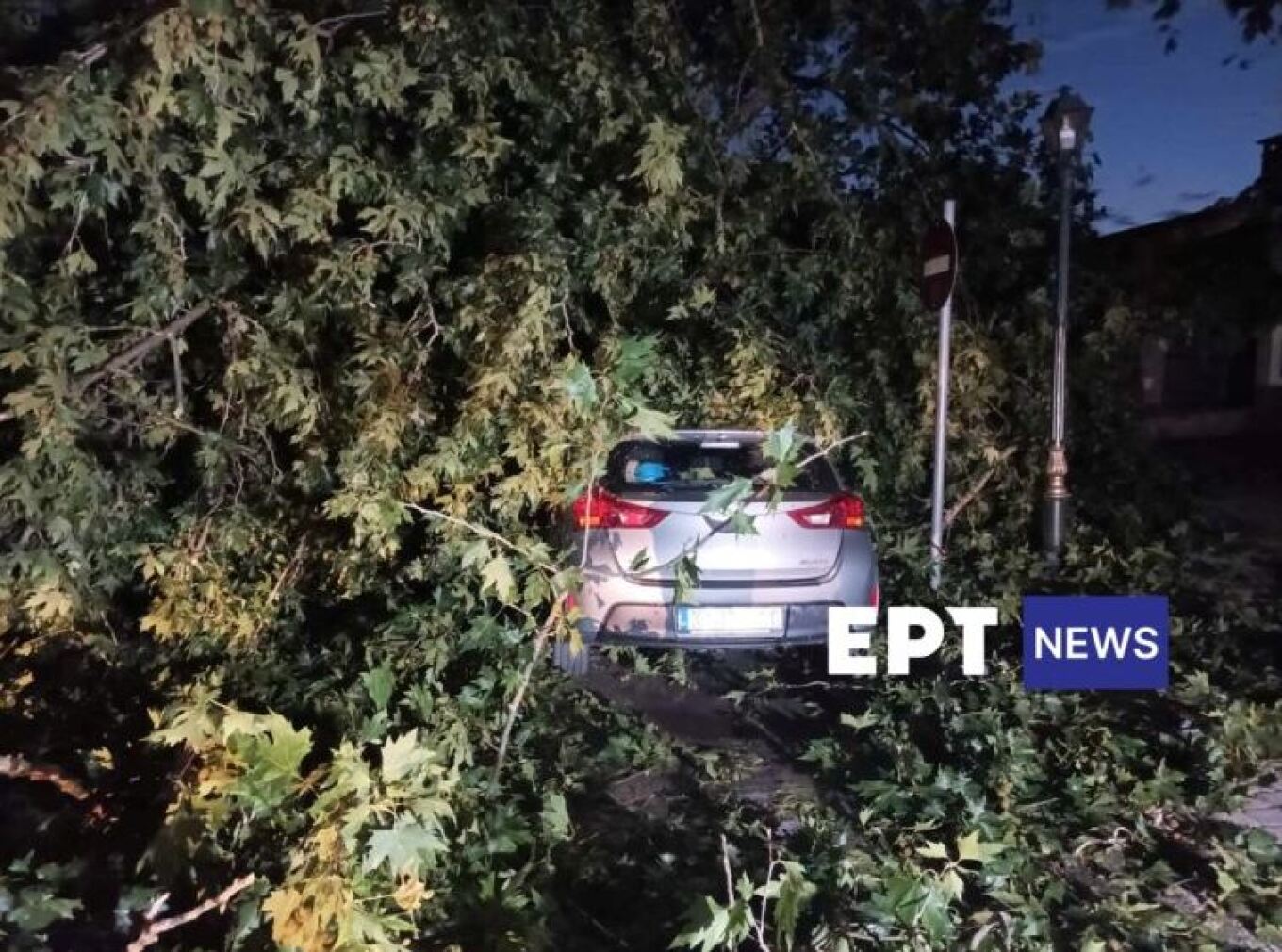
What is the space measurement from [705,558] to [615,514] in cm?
51

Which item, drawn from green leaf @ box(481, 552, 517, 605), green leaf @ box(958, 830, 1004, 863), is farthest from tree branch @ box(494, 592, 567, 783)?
green leaf @ box(958, 830, 1004, 863)

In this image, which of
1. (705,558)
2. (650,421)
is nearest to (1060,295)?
(705,558)

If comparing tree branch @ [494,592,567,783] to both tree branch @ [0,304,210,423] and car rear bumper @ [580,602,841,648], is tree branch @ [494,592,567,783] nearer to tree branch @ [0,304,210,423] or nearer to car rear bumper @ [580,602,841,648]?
car rear bumper @ [580,602,841,648]

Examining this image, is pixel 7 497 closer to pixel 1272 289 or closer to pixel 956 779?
pixel 956 779

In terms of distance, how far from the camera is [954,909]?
3.64 metres

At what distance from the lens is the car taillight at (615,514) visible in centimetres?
545

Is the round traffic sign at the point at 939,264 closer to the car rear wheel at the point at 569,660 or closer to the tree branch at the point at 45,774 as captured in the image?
the car rear wheel at the point at 569,660

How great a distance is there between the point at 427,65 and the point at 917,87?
4.41 m

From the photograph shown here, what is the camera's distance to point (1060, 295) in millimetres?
8070

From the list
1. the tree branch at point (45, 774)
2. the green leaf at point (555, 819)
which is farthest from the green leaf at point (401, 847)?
the tree branch at point (45, 774)

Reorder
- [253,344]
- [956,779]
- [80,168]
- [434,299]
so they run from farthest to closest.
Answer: [434,299] < [253,344] < [80,168] < [956,779]

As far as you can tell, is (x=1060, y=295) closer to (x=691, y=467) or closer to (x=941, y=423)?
(x=941, y=423)

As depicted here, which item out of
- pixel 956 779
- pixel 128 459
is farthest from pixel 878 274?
pixel 128 459

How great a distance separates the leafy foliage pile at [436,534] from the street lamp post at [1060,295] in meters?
0.73
